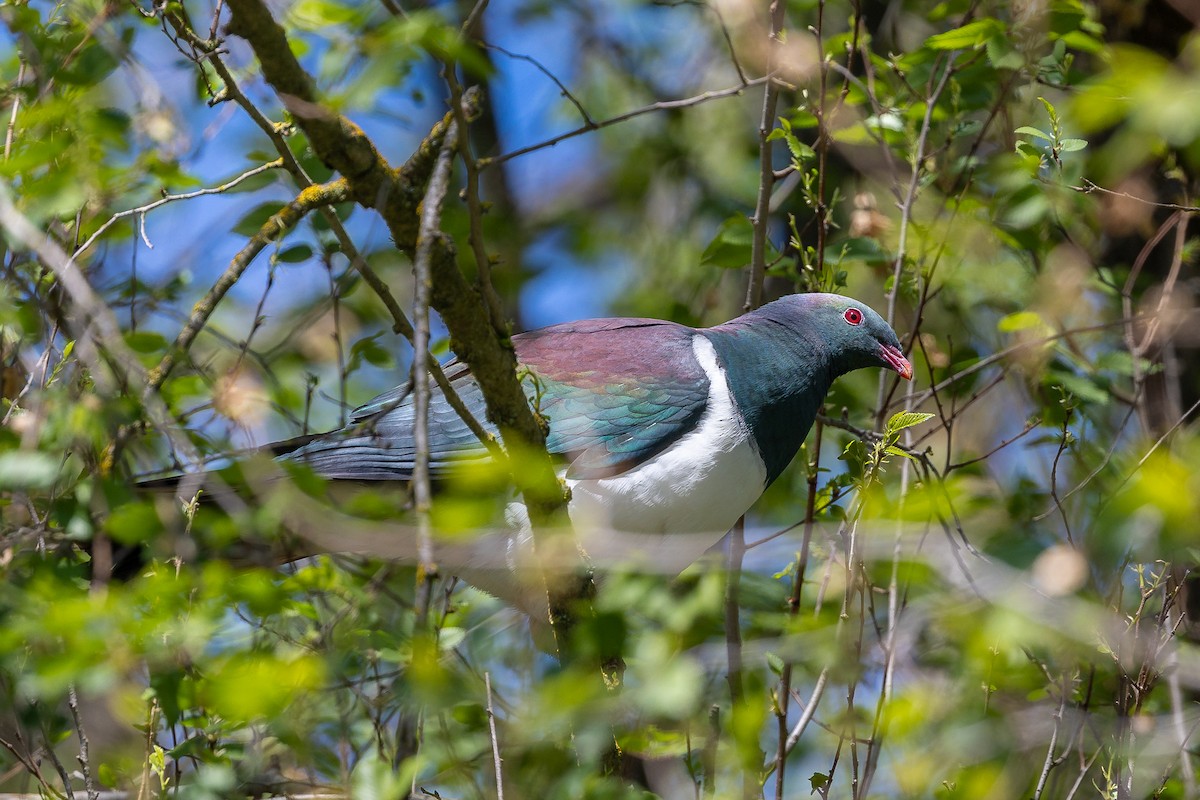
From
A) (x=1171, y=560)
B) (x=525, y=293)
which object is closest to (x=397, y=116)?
(x=525, y=293)

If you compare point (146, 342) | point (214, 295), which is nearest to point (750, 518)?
point (146, 342)

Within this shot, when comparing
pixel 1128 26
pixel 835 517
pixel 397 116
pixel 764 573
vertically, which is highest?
pixel 397 116

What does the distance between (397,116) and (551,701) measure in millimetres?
3151

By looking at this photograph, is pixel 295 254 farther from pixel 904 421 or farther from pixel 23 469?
pixel 904 421

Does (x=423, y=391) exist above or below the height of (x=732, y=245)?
above

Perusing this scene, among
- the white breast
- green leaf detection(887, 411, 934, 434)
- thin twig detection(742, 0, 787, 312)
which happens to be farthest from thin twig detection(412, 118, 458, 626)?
the white breast

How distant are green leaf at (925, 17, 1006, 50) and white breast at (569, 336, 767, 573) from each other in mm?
1346

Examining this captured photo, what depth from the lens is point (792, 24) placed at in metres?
6.18

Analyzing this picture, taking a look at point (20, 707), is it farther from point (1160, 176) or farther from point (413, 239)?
point (1160, 176)

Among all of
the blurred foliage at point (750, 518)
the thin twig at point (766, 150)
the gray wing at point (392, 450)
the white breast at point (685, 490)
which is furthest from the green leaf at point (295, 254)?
the thin twig at point (766, 150)

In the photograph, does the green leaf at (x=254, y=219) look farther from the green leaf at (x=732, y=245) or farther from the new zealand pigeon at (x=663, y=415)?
the green leaf at (x=732, y=245)

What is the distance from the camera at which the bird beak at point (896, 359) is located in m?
4.15

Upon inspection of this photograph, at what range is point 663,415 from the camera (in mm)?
3943

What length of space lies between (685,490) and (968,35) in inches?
66.6
